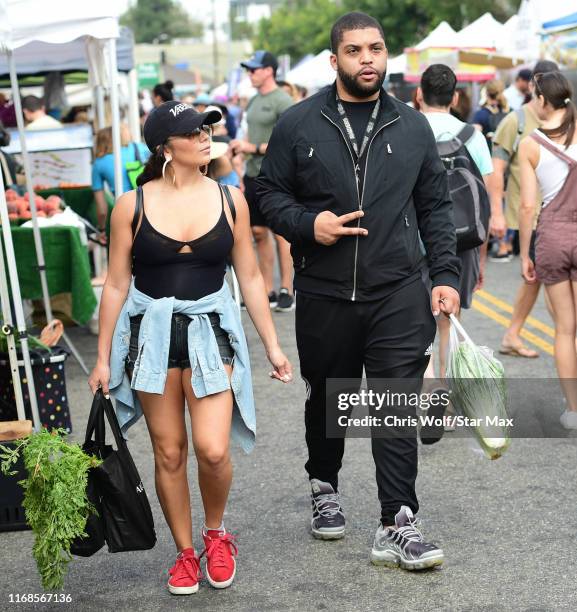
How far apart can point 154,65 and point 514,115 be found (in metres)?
30.1

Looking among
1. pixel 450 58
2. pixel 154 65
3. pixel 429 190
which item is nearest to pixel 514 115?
pixel 429 190

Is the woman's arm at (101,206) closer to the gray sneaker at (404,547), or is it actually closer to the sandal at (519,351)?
the sandal at (519,351)

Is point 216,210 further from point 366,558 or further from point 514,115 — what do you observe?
point 514,115

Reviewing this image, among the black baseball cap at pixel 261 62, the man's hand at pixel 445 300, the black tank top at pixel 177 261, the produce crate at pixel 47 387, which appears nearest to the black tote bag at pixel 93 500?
the black tank top at pixel 177 261

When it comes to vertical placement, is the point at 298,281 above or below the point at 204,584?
above

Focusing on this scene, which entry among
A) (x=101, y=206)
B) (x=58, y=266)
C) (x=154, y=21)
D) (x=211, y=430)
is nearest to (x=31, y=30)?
(x=58, y=266)

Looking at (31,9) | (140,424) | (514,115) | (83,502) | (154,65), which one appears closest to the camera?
(83,502)

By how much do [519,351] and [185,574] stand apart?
4.83m

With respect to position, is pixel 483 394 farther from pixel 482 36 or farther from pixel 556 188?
pixel 482 36

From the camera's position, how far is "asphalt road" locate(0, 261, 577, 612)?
4473 millimetres

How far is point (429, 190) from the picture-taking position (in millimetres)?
4746

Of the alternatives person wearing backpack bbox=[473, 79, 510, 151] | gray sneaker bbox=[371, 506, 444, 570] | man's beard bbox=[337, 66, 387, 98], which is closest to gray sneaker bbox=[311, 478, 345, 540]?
gray sneaker bbox=[371, 506, 444, 570]

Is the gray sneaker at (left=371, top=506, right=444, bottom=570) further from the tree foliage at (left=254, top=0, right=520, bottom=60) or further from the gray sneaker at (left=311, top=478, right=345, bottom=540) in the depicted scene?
the tree foliage at (left=254, top=0, right=520, bottom=60)

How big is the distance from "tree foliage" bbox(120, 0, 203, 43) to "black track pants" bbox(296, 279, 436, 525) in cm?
14512
